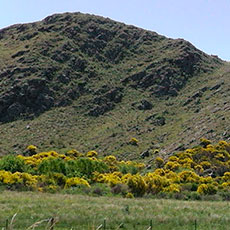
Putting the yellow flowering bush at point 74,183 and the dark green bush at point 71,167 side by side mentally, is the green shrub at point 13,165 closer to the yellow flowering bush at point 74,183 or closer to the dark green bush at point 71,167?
the dark green bush at point 71,167

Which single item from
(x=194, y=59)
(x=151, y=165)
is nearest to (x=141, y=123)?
(x=151, y=165)

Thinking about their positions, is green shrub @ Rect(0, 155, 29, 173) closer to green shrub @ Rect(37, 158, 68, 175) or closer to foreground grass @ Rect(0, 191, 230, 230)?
green shrub @ Rect(37, 158, 68, 175)

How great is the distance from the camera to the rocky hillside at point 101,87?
63.4 meters

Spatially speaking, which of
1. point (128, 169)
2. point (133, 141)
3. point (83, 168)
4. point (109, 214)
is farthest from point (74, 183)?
point (133, 141)

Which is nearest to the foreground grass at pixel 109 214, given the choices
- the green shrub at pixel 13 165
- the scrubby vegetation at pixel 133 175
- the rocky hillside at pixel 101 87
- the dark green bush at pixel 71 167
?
the scrubby vegetation at pixel 133 175

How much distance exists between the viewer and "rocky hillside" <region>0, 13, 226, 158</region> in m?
63.4

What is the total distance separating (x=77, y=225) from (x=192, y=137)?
38.4 meters

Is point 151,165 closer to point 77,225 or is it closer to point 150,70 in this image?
point 77,225

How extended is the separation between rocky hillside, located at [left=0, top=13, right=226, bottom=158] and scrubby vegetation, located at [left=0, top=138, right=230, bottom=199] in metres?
7.05

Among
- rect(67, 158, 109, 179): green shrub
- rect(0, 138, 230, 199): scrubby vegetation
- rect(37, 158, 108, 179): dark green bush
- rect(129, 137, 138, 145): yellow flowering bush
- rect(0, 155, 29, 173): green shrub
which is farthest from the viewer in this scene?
rect(129, 137, 138, 145): yellow flowering bush

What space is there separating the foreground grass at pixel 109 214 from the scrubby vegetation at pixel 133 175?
7.23m

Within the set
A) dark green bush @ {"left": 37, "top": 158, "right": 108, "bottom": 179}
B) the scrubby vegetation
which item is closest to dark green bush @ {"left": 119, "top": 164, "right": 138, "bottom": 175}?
the scrubby vegetation

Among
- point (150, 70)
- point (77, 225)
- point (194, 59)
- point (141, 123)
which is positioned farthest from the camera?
point (194, 59)

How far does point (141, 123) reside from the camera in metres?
66.9
